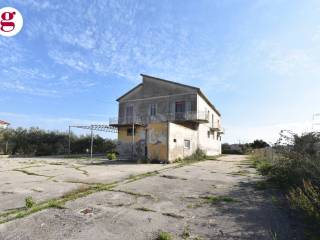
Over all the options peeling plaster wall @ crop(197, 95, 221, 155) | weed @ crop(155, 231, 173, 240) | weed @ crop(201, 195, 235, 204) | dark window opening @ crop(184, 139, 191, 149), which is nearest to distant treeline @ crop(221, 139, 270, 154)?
peeling plaster wall @ crop(197, 95, 221, 155)

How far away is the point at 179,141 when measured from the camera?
17594 mm

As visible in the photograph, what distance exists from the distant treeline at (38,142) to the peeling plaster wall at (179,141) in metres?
15.8

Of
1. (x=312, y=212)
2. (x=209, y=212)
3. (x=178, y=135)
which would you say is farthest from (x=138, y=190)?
(x=178, y=135)

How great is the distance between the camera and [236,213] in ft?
15.3

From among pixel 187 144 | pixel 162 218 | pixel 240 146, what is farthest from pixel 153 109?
pixel 240 146

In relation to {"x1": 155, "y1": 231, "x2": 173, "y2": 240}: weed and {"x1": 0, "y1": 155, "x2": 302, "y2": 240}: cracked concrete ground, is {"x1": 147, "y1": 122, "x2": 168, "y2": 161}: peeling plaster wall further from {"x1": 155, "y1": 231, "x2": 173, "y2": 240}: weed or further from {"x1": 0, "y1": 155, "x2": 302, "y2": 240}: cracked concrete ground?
{"x1": 155, "y1": 231, "x2": 173, "y2": 240}: weed

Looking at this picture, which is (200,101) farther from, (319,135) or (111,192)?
Answer: (111,192)

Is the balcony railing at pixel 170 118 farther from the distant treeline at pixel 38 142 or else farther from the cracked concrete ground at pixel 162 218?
the cracked concrete ground at pixel 162 218

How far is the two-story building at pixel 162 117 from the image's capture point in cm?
1768

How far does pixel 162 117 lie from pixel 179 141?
20.6 ft

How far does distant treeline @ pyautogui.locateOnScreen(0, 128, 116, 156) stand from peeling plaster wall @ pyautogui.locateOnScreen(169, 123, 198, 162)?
15.8 metres

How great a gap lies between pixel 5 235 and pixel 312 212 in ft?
15.1

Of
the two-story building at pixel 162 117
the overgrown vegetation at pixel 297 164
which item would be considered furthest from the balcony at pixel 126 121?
the overgrown vegetation at pixel 297 164

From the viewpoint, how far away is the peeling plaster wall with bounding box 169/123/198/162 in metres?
16.2
